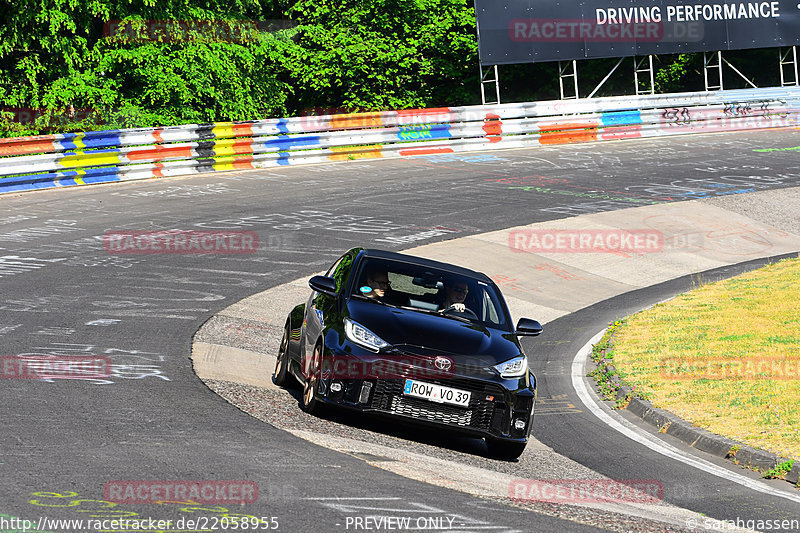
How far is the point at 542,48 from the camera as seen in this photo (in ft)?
120

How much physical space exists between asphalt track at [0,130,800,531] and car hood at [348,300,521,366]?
49.9 inches

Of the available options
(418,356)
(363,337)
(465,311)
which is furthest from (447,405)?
(465,311)

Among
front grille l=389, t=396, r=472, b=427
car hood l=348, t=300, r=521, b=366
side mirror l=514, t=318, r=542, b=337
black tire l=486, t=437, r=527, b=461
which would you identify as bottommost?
black tire l=486, t=437, r=527, b=461

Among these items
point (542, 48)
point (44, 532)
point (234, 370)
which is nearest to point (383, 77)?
point (542, 48)

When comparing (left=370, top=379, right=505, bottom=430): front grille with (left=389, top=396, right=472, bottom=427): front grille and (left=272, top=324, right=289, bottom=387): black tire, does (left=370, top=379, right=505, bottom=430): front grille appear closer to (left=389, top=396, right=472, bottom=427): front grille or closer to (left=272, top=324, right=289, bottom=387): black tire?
(left=389, top=396, right=472, bottom=427): front grille

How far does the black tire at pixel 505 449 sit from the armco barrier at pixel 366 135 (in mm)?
17828

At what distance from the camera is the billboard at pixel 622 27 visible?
35875 mm

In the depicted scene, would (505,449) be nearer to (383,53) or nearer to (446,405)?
(446,405)

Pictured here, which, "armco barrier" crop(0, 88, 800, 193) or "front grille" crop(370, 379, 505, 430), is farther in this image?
"armco barrier" crop(0, 88, 800, 193)

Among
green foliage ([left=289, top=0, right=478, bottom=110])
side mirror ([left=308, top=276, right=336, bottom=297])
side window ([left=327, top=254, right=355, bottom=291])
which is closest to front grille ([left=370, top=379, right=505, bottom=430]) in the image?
side mirror ([left=308, top=276, right=336, bottom=297])

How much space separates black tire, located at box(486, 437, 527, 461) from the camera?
8.90 metres

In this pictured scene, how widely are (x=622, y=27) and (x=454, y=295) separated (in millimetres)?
29942

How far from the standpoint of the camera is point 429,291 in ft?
33.1

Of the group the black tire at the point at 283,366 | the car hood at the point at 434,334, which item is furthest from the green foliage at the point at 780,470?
the black tire at the point at 283,366
